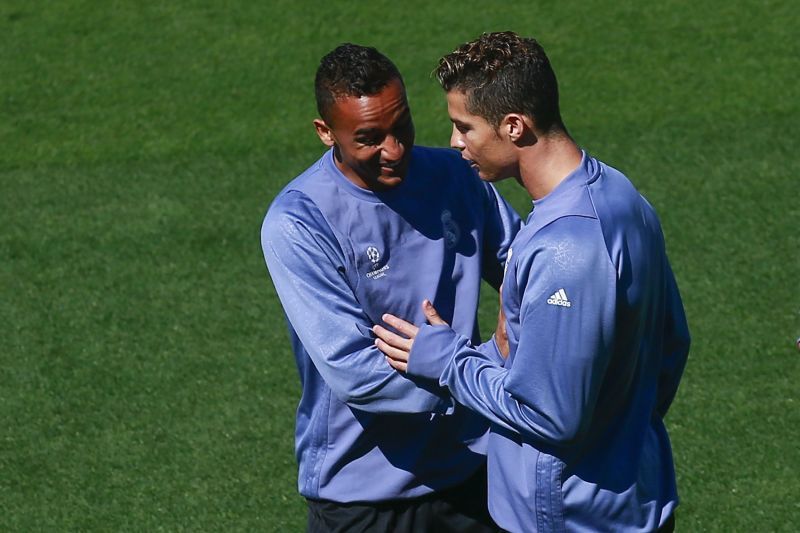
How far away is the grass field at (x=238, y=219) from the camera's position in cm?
543

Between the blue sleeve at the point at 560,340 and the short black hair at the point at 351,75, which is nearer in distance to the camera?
the blue sleeve at the point at 560,340

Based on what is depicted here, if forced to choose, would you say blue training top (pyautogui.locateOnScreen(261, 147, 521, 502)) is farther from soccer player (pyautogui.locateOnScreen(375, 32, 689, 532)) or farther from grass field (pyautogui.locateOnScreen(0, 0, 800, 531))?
grass field (pyautogui.locateOnScreen(0, 0, 800, 531))

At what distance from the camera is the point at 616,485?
3.06m

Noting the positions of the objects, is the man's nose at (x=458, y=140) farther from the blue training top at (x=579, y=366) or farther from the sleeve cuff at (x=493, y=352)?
the sleeve cuff at (x=493, y=352)

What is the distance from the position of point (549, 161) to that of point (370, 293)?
687 millimetres

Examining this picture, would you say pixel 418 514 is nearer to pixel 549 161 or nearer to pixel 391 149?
pixel 391 149

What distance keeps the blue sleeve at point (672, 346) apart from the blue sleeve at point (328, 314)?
528 millimetres

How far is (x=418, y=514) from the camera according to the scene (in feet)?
12.1

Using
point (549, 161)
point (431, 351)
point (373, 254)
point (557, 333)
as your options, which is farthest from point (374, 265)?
point (557, 333)

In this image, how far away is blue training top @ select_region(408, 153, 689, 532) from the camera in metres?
2.88

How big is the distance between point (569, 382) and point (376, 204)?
2.87ft

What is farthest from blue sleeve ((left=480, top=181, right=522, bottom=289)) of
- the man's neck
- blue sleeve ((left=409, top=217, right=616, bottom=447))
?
blue sleeve ((left=409, top=217, right=616, bottom=447))

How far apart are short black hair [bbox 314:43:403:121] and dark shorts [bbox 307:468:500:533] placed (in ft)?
3.43

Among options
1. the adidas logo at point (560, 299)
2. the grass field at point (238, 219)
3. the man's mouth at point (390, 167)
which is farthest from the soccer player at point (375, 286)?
the grass field at point (238, 219)
